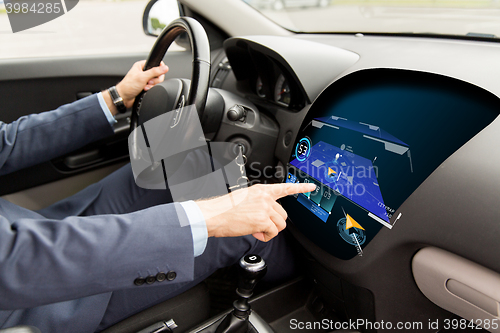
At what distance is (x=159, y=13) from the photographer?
152cm

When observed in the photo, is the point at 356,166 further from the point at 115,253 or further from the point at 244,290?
the point at 115,253

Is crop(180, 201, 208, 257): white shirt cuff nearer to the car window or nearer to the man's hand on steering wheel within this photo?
the man's hand on steering wheel

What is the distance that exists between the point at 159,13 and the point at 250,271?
1.26 metres

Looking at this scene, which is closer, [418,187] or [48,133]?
[418,187]

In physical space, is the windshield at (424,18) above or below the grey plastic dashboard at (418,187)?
above

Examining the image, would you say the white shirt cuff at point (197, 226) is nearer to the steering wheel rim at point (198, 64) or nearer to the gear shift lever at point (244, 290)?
the gear shift lever at point (244, 290)

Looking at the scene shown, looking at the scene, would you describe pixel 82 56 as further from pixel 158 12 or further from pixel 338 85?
pixel 338 85

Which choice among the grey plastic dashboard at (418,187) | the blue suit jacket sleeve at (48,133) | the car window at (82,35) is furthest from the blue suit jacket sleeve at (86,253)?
the car window at (82,35)

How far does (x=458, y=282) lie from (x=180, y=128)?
692mm

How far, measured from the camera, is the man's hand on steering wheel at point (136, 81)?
1095mm

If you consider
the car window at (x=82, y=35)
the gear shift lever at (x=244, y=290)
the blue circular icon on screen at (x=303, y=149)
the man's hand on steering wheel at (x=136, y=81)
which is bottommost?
the gear shift lever at (x=244, y=290)

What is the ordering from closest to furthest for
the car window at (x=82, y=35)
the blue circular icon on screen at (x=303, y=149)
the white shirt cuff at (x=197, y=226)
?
the white shirt cuff at (x=197, y=226), the blue circular icon on screen at (x=303, y=149), the car window at (x=82, y=35)

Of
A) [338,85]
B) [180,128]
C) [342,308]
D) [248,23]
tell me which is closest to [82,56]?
[248,23]

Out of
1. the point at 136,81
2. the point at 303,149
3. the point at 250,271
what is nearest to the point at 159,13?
the point at 136,81
